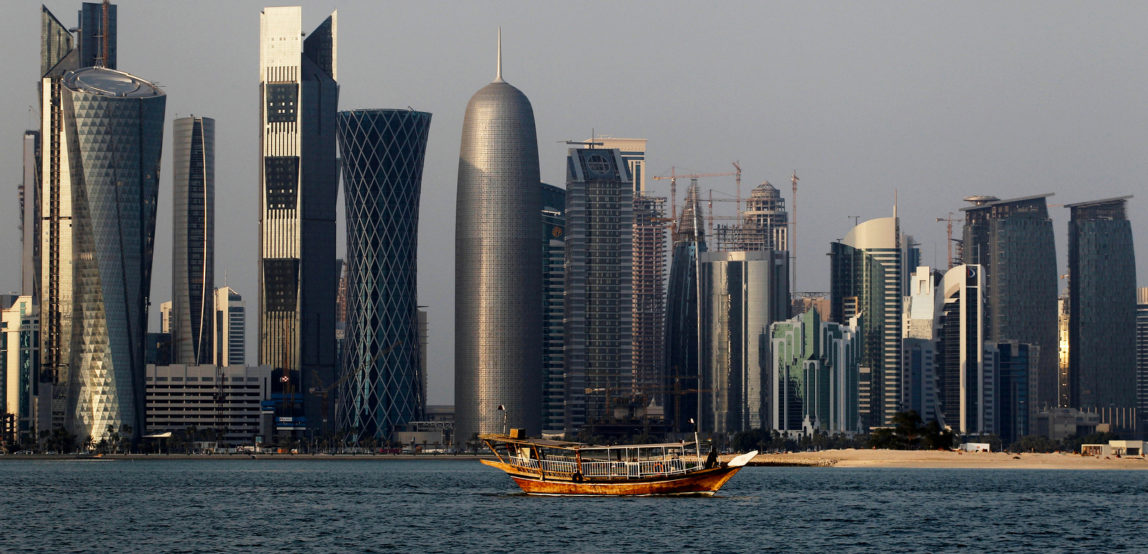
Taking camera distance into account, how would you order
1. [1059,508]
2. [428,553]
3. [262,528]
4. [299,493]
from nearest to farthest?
[428,553]
[262,528]
[1059,508]
[299,493]

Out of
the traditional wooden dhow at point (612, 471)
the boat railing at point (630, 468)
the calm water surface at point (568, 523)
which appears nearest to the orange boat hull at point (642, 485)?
the traditional wooden dhow at point (612, 471)

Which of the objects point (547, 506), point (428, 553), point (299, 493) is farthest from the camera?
point (299, 493)

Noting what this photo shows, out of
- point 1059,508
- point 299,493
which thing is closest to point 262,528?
point 299,493

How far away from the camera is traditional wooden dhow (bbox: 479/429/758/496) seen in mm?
164750

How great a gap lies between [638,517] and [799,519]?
608 inches

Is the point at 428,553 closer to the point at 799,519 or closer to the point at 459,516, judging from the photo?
the point at 459,516

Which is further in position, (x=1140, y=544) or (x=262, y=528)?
(x=262, y=528)

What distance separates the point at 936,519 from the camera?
152 m

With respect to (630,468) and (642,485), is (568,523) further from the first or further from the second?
(630,468)

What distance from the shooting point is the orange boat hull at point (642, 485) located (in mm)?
164625

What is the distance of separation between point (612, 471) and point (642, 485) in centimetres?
440

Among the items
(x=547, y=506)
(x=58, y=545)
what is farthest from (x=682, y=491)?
(x=58, y=545)

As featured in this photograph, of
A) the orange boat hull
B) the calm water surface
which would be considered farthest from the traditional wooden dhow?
the calm water surface

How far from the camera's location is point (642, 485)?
16538 centimetres
